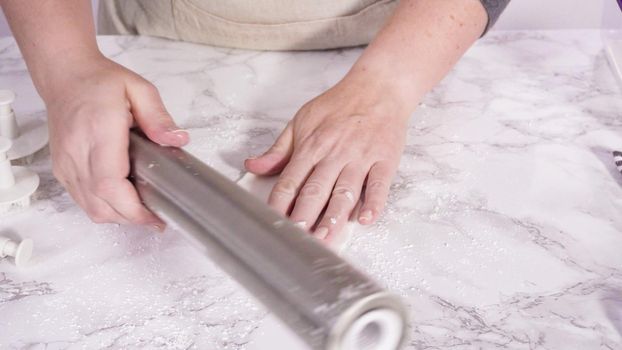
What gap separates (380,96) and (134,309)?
15.8 inches

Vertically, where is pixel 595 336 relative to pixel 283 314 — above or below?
below

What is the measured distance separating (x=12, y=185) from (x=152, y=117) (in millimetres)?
189

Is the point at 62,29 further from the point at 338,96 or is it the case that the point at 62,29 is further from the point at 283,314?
the point at 283,314

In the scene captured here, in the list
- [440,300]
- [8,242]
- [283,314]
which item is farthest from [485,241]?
[8,242]

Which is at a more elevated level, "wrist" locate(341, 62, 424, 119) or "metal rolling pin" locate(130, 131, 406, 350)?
"metal rolling pin" locate(130, 131, 406, 350)

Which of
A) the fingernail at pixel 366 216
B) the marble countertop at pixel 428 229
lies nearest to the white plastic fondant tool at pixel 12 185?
the marble countertop at pixel 428 229

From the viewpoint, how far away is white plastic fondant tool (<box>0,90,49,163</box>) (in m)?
0.85

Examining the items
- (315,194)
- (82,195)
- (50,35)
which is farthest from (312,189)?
(50,35)

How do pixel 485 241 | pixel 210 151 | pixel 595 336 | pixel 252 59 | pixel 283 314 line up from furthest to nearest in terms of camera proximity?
pixel 252 59 < pixel 210 151 < pixel 485 241 < pixel 595 336 < pixel 283 314

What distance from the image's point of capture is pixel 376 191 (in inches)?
31.0

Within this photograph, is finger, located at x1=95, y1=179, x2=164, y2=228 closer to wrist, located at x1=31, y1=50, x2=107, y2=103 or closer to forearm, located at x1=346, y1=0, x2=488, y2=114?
wrist, located at x1=31, y1=50, x2=107, y2=103

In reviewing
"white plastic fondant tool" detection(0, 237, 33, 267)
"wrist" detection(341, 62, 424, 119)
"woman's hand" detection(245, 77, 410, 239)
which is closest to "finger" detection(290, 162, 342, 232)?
"woman's hand" detection(245, 77, 410, 239)

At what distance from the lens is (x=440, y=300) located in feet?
2.24

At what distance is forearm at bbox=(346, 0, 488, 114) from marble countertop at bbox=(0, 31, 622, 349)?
68 millimetres
